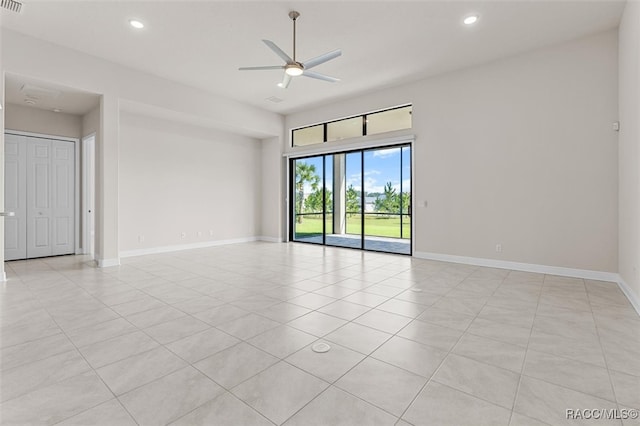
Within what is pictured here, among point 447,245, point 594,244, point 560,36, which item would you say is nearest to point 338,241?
point 447,245

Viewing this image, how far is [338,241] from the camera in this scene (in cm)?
852

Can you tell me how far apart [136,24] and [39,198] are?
14.8 ft

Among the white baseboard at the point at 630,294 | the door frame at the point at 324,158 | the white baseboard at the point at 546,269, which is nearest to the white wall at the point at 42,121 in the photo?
the door frame at the point at 324,158

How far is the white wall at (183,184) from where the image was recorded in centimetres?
662

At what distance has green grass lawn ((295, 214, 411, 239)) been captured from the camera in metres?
7.62

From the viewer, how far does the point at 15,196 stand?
610 cm

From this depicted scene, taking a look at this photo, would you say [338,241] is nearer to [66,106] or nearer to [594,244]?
[594,244]

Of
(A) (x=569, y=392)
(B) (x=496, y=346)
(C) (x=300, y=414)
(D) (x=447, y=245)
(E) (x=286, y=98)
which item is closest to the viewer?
(C) (x=300, y=414)

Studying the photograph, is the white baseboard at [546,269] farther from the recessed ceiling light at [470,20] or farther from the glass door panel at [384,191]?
the recessed ceiling light at [470,20]

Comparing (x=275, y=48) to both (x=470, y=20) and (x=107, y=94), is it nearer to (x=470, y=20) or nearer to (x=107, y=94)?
(x=470, y=20)

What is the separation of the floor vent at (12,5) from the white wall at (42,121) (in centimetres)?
294

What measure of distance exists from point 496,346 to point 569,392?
0.61 meters

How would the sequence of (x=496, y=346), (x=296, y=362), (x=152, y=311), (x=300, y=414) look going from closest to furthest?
(x=300, y=414) < (x=296, y=362) < (x=496, y=346) < (x=152, y=311)

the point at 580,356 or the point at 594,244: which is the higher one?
the point at 594,244
